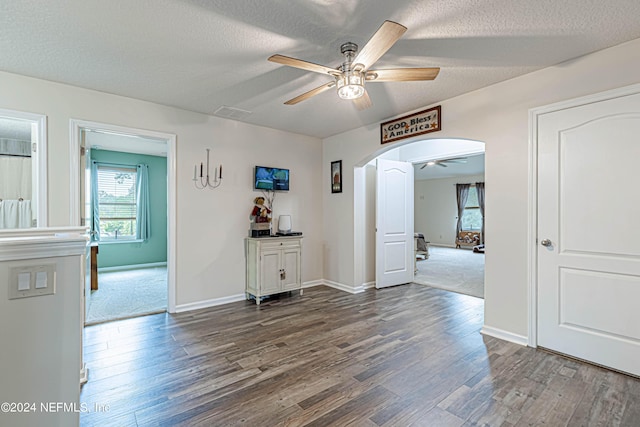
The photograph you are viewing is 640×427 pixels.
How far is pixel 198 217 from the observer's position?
383cm

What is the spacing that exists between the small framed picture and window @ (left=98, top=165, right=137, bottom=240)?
4587mm

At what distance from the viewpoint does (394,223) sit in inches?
192

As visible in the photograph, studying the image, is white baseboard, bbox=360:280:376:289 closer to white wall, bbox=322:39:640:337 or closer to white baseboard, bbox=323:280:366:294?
white baseboard, bbox=323:280:366:294

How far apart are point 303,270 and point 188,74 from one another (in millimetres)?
3220

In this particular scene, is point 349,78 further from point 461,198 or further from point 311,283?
point 461,198

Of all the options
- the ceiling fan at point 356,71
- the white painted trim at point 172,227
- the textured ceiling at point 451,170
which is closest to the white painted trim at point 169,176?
the white painted trim at point 172,227

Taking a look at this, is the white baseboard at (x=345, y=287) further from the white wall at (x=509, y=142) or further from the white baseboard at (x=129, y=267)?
the white baseboard at (x=129, y=267)

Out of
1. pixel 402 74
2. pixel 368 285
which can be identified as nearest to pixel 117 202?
pixel 368 285

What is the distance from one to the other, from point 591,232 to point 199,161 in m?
4.14

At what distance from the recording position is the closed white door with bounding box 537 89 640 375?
2234mm

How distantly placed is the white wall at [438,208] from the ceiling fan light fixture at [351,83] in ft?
31.1

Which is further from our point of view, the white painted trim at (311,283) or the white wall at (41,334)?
the white painted trim at (311,283)

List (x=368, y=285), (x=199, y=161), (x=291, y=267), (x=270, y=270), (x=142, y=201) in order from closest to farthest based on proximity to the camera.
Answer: (x=199, y=161), (x=270, y=270), (x=291, y=267), (x=368, y=285), (x=142, y=201)

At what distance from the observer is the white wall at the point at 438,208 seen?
1078cm
